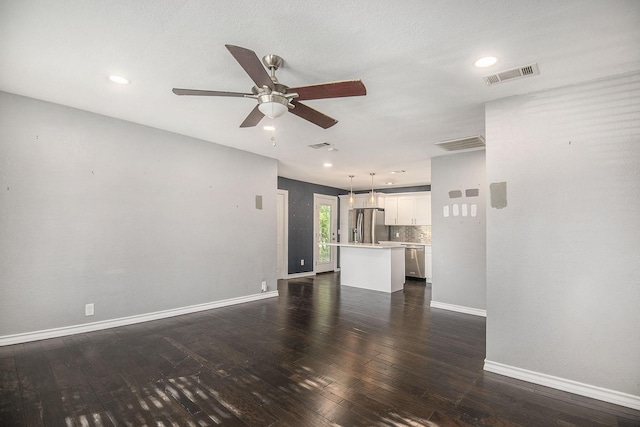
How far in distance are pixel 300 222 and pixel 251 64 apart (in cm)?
626

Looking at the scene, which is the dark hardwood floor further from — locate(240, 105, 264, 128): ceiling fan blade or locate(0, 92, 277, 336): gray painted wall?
locate(240, 105, 264, 128): ceiling fan blade

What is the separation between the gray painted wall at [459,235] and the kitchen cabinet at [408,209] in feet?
10.0

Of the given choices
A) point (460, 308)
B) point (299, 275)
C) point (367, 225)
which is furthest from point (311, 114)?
point (367, 225)

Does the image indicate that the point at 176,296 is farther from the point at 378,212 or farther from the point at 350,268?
the point at 378,212

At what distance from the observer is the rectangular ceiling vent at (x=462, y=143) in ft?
13.4

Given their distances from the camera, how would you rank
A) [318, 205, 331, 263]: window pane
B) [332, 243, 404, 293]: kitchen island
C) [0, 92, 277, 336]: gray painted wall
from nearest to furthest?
[0, 92, 277, 336]: gray painted wall
[332, 243, 404, 293]: kitchen island
[318, 205, 331, 263]: window pane

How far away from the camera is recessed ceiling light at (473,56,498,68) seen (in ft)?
7.22

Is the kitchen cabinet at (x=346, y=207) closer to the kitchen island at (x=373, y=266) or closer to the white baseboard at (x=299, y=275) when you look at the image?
the white baseboard at (x=299, y=275)

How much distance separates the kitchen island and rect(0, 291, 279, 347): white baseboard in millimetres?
2505

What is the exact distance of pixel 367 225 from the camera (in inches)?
328

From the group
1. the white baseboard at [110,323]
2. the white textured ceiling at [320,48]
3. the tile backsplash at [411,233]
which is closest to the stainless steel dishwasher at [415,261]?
the tile backsplash at [411,233]

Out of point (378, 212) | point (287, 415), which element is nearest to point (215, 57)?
point (287, 415)

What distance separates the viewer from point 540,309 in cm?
259

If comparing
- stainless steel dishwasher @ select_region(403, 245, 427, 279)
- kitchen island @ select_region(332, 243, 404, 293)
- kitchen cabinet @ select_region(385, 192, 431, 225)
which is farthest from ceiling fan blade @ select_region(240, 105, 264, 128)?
kitchen cabinet @ select_region(385, 192, 431, 225)
